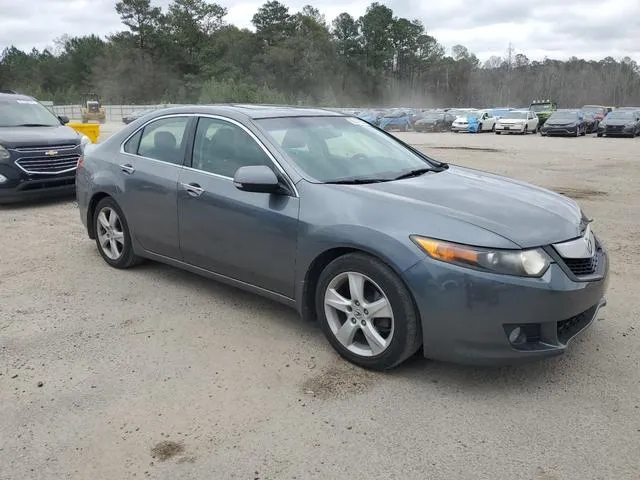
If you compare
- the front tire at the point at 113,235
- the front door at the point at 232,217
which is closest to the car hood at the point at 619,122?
the front tire at the point at 113,235

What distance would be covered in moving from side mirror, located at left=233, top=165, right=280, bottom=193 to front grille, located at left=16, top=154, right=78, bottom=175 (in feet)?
19.4

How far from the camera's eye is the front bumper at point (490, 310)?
303 centimetres

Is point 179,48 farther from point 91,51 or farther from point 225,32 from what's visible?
point 91,51

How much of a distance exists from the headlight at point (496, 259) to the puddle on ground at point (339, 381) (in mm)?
842

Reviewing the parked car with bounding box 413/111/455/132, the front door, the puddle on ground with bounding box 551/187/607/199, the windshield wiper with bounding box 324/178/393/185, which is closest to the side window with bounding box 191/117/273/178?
the front door

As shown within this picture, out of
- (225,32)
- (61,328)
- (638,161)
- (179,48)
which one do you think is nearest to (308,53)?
(225,32)

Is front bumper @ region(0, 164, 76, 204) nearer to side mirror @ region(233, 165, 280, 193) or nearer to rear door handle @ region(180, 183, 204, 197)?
rear door handle @ region(180, 183, 204, 197)

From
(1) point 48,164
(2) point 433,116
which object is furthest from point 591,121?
(1) point 48,164

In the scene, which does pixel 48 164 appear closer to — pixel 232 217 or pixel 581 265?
pixel 232 217

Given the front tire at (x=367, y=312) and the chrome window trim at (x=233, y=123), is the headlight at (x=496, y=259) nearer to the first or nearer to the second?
the front tire at (x=367, y=312)

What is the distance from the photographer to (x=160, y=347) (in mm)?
3873

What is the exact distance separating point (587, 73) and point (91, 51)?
83533 millimetres

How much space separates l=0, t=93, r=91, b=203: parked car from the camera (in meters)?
8.30

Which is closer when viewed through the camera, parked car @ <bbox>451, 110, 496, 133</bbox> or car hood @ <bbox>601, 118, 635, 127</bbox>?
car hood @ <bbox>601, 118, 635, 127</bbox>
